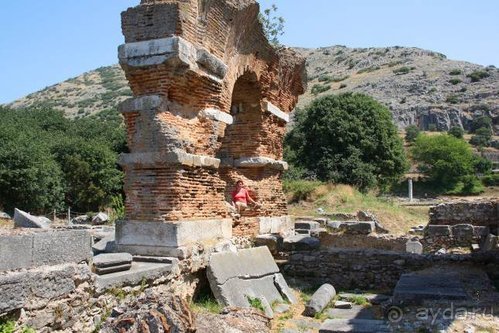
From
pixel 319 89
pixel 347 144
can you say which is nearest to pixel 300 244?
pixel 347 144

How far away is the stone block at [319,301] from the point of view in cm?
→ 794

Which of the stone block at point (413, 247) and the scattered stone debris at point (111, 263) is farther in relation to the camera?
the stone block at point (413, 247)

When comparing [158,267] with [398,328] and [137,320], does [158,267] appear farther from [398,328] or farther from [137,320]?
[398,328]

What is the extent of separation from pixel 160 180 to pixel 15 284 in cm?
336

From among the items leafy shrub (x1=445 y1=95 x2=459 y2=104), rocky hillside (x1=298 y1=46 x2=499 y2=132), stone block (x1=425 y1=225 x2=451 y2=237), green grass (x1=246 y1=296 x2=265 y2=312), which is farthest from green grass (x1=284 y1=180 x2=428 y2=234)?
leafy shrub (x1=445 y1=95 x2=459 y2=104)

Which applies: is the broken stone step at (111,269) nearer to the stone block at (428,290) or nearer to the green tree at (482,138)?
the stone block at (428,290)

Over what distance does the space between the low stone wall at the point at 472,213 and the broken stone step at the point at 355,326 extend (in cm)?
872

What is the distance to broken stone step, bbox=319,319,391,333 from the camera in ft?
20.7

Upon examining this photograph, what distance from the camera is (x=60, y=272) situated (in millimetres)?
5031

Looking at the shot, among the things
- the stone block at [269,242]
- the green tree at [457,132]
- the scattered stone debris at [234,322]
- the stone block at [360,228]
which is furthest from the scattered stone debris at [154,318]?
the green tree at [457,132]

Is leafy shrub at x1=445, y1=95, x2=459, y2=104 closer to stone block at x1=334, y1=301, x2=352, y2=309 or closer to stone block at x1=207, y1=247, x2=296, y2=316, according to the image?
stone block at x1=207, y1=247, x2=296, y2=316

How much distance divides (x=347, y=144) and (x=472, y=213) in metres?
19.9

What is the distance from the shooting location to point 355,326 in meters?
6.63

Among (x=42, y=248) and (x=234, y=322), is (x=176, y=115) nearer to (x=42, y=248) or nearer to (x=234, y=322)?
(x=42, y=248)
